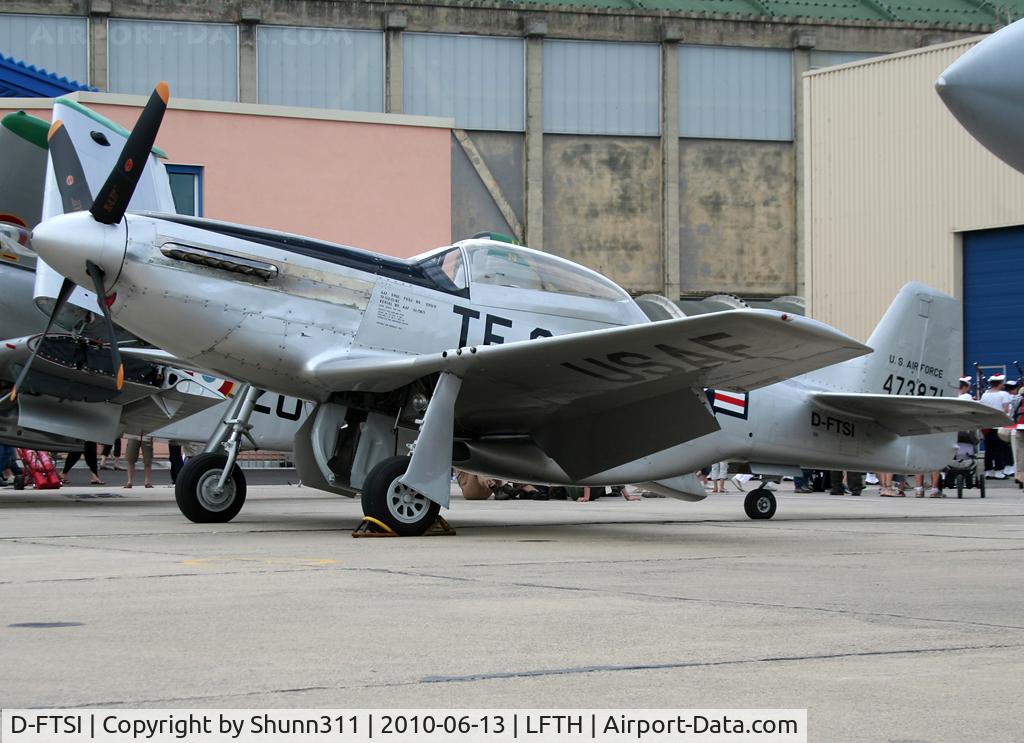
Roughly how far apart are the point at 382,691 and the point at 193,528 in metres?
6.80

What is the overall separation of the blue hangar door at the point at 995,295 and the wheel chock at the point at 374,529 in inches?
786

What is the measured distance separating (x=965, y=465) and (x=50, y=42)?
3292 centimetres

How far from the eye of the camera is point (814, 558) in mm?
7465

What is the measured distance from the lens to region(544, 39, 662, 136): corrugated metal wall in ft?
145

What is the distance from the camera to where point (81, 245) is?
28.5 feet

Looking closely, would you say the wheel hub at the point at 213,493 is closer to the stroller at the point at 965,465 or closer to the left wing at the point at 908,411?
the left wing at the point at 908,411

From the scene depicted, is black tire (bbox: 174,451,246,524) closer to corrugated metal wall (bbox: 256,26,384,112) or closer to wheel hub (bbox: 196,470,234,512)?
wheel hub (bbox: 196,470,234,512)

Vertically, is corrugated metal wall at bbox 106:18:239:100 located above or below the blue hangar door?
above

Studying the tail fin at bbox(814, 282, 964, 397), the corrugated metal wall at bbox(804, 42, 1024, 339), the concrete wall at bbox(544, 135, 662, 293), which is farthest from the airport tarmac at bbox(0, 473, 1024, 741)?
the concrete wall at bbox(544, 135, 662, 293)

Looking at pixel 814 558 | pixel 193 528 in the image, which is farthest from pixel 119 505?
pixel 814 558

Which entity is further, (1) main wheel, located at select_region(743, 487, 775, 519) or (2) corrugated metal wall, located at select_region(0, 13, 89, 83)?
(2) corrugated metal wall, located at select_region(0, 13, 89, 83)

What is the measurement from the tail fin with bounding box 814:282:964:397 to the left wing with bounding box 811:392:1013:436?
0.46 meters

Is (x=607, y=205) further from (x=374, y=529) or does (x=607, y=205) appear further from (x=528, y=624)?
(x=528, y=624)

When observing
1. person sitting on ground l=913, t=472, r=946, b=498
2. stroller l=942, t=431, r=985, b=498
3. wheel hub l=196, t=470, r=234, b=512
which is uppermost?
wheel hub l=196, t=470, r=234, b=512
